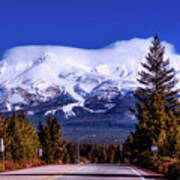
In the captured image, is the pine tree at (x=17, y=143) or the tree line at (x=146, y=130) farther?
the pine tree at (x=17, y=143)

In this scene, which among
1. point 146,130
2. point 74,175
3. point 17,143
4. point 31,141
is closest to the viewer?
point 74,175

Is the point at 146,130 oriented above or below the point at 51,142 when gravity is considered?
above

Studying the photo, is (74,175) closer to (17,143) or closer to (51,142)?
(17,143)

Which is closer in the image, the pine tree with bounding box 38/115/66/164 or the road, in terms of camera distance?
the road

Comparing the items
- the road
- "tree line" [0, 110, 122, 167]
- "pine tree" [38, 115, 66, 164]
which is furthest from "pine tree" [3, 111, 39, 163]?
"pine tree" [38, 115, 66, 164]

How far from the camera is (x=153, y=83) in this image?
68.9 m

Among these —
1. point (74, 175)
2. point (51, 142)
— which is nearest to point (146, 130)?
point (74, 175)

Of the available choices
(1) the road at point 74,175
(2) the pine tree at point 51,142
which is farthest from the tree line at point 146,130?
(1) the road at point 74,175

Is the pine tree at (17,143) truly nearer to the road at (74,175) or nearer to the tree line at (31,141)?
the tree line at (31,141)

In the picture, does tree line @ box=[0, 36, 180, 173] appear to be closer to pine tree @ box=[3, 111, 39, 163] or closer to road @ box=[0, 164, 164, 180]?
pine tree @ box=[3, 111, 39, 163]

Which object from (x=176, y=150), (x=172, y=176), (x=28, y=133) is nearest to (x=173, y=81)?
(x=28, y=133)

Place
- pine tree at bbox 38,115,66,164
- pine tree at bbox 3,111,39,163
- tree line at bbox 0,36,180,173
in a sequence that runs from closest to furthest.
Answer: tree line at bbox 0,36,180,173
pine tree at bbox 3,111,39,163
pine tree at bbox 38,115,66,164

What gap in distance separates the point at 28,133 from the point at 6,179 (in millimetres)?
38494

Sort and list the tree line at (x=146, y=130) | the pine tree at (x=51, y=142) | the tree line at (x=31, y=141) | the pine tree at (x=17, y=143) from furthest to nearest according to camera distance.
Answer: the pine tree at (x=51, y=142) → the tree line at (x=31, y=141) → the pine tree at (x=17, y=143) → the tree line at (x=146, y=130)
